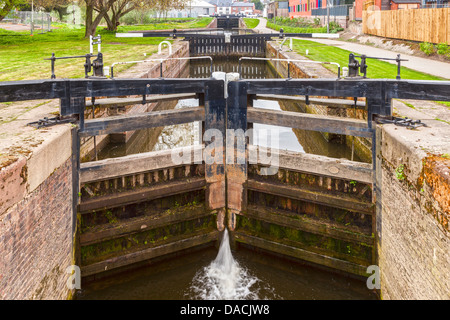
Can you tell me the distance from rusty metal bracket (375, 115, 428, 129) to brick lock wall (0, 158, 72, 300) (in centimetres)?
564

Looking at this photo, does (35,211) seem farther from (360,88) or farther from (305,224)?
(360,88)

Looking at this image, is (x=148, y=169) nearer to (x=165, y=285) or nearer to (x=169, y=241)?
(x=169, y=241)

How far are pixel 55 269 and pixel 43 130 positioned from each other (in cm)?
231

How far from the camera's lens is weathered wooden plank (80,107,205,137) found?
8.40 meters

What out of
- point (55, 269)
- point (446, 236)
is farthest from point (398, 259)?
point (55, 269)

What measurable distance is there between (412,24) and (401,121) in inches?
847

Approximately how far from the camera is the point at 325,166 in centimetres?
859

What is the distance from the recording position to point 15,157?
5.88m

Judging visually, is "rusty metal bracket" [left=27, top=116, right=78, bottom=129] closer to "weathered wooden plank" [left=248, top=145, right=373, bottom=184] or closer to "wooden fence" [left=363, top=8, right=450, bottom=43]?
"weathered wooden plank" [left=248, top=145, right=373, bottom=184]

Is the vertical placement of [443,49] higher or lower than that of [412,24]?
lower

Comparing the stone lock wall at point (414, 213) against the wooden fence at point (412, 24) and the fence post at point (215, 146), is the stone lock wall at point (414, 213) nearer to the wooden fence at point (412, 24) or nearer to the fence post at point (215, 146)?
the fence post at point (215, 146)

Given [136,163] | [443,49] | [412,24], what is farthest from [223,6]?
[136,163]

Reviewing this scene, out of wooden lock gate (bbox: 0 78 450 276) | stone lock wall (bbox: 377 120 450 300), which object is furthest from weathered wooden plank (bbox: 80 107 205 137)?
stone lock wall (bbox: 377 120 450 300)

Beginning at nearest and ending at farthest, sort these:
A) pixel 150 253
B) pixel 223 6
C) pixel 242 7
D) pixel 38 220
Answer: pixel 38 220 → pixel 150 253 → pixel 223 6 → pixel 242 7
